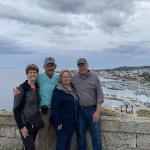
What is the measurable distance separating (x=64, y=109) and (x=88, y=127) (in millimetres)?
657

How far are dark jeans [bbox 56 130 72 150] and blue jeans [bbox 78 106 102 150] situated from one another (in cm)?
25

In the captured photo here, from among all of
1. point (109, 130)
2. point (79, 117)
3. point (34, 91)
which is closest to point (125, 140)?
point (109, 130)

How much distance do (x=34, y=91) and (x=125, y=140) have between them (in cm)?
192

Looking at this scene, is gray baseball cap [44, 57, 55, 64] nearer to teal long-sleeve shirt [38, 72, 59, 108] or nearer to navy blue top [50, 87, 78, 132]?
teal long-sleeve shirt [38, 72, 59, 108]

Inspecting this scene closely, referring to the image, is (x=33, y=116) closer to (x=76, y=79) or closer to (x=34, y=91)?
(x=34, y=91)

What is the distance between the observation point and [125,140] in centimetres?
677

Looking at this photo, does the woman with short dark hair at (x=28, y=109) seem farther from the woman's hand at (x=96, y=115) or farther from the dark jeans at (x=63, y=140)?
the woman's hand at (x=96, y=115)

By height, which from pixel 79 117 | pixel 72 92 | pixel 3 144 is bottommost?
pixel 3 144

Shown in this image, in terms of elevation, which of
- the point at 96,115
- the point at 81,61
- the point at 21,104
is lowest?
the point at 96,115

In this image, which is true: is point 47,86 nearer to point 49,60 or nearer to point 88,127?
point 49,60

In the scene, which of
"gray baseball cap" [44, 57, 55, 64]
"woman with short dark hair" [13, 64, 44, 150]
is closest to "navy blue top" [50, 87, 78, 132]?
"woman with short dark hair" [13, 64, 44, 150]

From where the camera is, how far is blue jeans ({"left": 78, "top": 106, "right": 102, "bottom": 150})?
6.34m

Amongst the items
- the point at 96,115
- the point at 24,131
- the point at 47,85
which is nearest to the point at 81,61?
the point at 47,85

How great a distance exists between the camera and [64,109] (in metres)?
6.09
